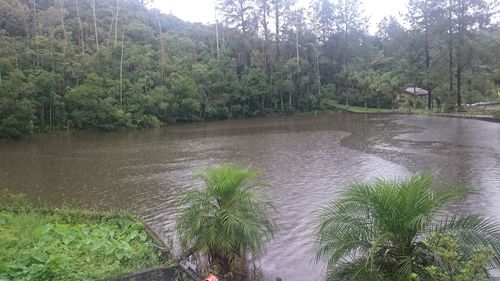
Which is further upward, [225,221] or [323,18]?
[323,18]

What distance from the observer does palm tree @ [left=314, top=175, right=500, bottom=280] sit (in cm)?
372

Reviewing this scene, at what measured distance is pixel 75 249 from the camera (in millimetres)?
5949

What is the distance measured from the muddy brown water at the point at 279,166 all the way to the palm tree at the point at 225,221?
91cm

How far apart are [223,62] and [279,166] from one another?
27752 mm

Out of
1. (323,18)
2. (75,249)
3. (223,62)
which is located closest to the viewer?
(75,249)

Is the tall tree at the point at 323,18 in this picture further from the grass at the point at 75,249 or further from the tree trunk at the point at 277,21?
the grass at the point at 75,249

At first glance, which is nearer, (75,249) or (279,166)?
(75,249)

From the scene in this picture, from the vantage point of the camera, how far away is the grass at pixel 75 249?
Answer: 199 inches

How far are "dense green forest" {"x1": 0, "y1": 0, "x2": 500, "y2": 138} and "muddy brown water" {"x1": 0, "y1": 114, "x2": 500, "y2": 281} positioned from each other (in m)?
5.98

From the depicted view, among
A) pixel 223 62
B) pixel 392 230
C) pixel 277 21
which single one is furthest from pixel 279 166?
pixel 277 21

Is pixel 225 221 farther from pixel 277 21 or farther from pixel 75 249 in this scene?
pixel 277 21

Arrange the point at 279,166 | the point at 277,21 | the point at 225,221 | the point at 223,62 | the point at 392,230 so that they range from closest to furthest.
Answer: the point at 392,230 → the point at 225,221 → the point at 279,166 → the point at 223,62 → the point at 277,21

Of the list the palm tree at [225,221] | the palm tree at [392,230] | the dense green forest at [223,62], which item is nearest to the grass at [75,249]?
the palm tree at [225,221]

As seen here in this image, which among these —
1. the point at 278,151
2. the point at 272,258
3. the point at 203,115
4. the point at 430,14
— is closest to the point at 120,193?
the point at 272,258
